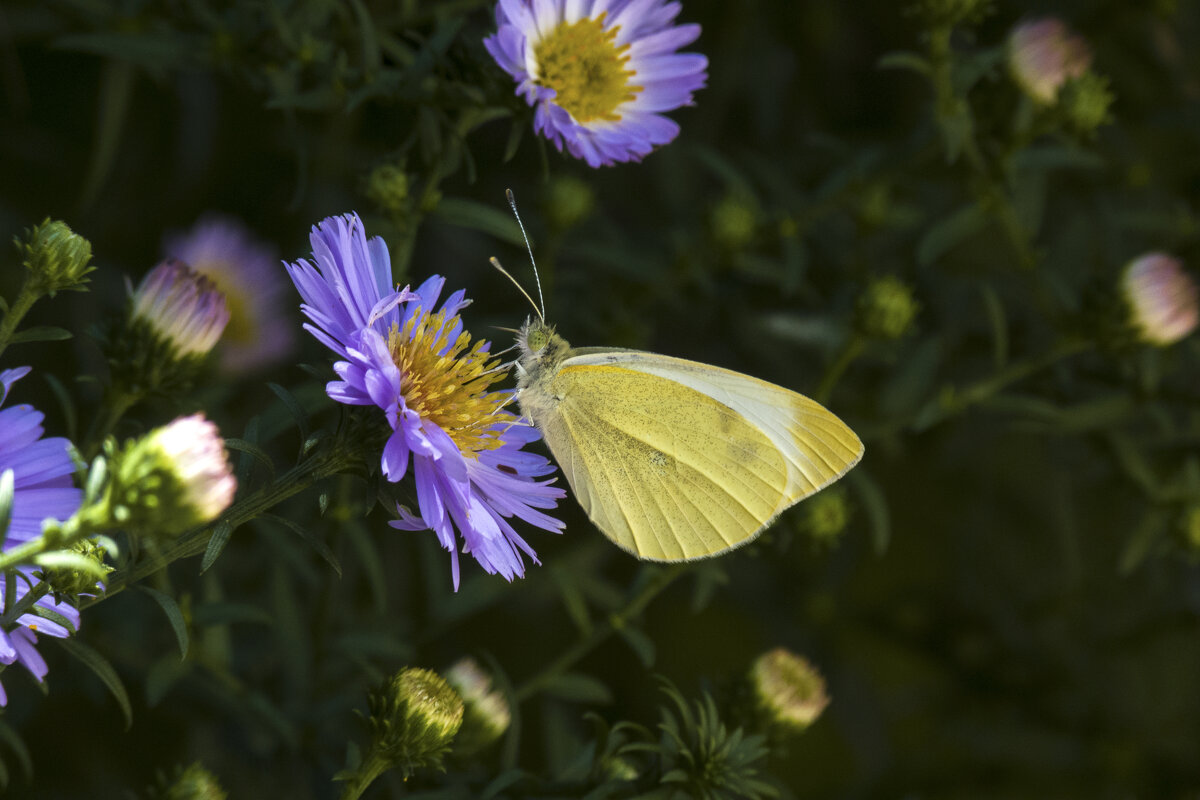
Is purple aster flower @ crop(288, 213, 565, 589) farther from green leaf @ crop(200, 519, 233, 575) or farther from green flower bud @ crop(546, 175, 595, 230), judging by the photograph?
green flower bud @ crop(546, 175, 595, 230)

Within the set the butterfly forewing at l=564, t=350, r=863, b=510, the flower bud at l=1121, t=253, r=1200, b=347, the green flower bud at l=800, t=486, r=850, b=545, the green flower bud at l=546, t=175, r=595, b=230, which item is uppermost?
the flower bud at l=1121, t=253, r=1200, b=347

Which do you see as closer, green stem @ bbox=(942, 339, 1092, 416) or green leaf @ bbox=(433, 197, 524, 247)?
green leaf @ bbox=(433, 197, 524, 247)

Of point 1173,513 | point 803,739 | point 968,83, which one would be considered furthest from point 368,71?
point 803,739

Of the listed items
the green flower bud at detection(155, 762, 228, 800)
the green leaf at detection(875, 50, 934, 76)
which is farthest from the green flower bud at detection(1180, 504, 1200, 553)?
the green flower bud at detection(155, 762, 228, 800)

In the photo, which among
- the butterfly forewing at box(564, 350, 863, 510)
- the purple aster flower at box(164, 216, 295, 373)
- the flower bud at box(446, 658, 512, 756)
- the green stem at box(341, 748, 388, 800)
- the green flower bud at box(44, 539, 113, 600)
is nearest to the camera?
the green flower bud at box(44, 539, 113, 600)

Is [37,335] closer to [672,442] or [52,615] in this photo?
[52,615]

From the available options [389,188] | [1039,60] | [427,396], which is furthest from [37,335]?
[1039,60]

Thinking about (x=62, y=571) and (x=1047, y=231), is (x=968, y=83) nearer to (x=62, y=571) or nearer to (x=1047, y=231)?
(x=1047, y=231)
